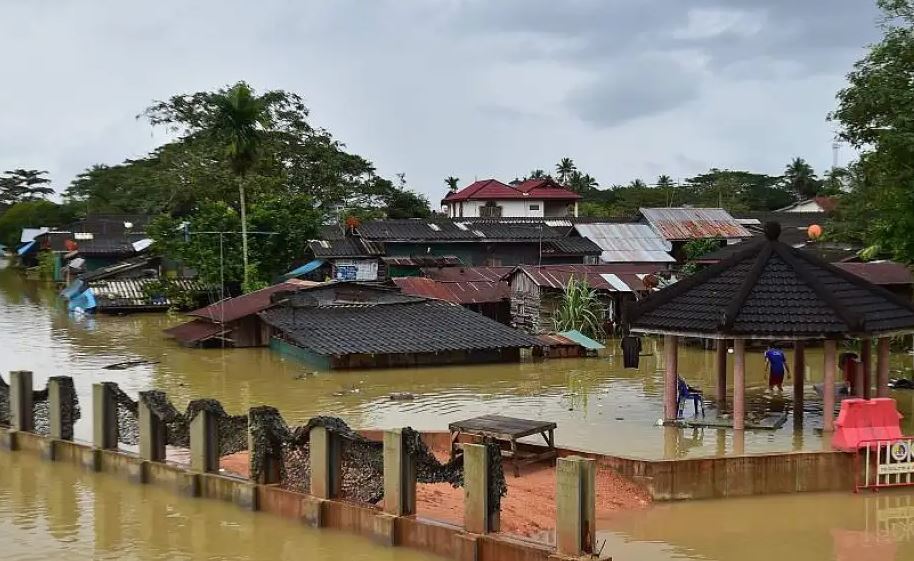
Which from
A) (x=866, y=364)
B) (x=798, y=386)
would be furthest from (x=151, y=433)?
(x=866, y=364)

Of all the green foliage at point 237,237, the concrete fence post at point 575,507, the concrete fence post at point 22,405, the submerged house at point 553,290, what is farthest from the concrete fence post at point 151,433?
the green foliage at point 237,237

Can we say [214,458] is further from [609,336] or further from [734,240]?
[734,240]

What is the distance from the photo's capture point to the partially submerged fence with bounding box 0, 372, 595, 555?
10156 millimetres

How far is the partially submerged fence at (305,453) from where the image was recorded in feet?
33.3

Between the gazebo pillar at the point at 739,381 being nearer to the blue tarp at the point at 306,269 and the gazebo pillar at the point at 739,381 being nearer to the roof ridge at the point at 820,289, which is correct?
the roof ridge at the point at 820,289

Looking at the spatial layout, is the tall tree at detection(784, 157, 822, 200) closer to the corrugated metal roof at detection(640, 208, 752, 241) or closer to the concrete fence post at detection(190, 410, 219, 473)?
the corrugated metal roof at detection(640, 208, 752, 241)

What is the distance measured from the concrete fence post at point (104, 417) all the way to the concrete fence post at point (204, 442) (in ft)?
7.04

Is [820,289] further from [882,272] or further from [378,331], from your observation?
[882,272]

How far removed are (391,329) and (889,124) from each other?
1373 centimetres

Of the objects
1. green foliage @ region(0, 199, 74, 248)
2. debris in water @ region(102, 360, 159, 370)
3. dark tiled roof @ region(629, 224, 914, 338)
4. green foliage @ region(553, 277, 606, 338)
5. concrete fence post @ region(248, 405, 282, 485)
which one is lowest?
debris in water @ region(102, 360, 159, 370)

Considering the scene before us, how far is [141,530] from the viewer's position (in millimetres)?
12805

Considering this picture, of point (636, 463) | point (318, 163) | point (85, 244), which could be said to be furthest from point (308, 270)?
point (636, 463)

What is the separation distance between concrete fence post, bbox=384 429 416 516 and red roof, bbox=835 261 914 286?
2301 cm

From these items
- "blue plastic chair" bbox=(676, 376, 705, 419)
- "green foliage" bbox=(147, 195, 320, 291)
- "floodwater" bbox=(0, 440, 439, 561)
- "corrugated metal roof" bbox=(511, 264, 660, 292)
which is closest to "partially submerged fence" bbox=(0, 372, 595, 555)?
"floodwater" bbox=(0, 440, 439, 561)
